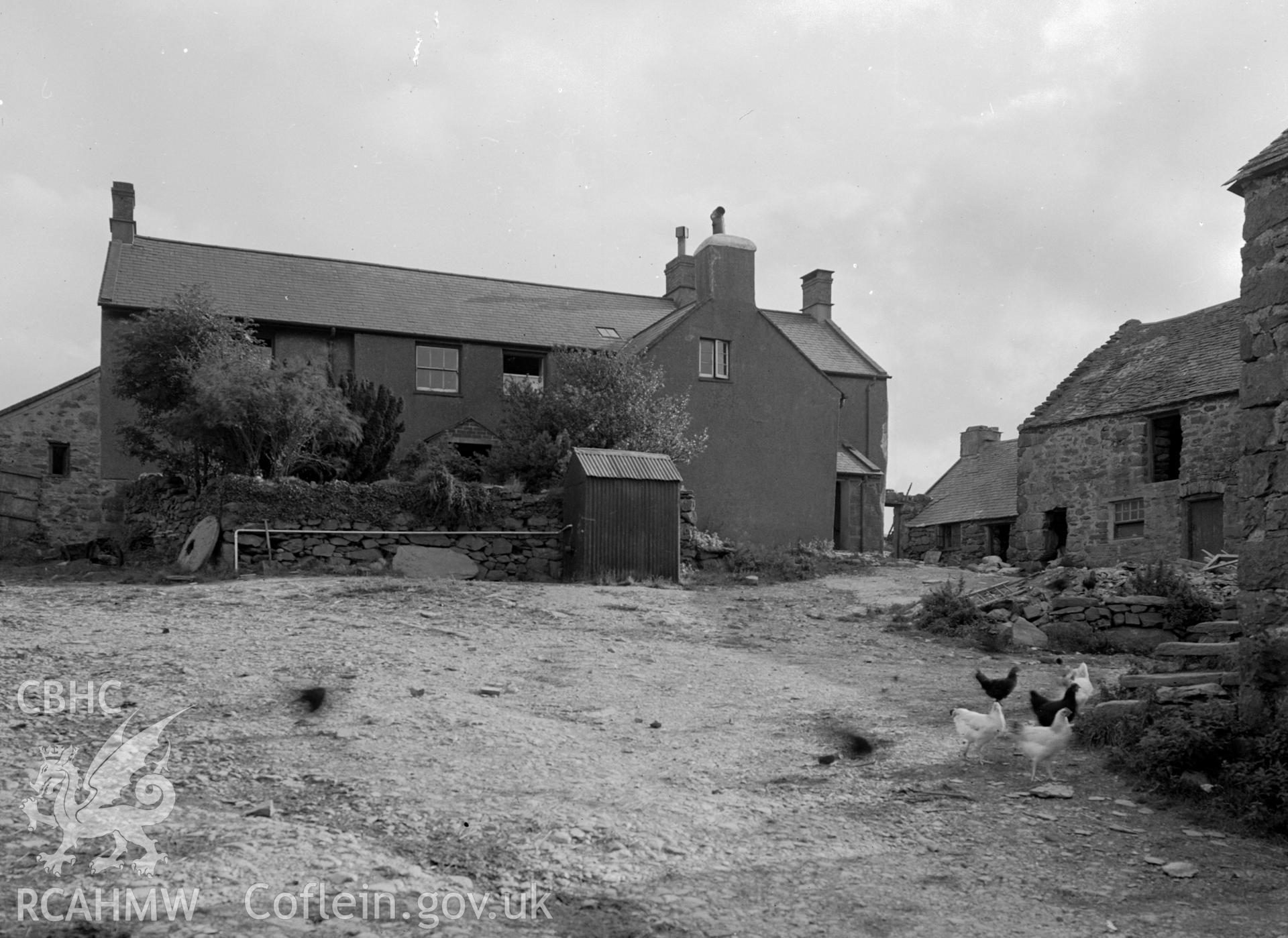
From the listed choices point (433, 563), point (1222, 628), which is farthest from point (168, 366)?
point (1222, 628)

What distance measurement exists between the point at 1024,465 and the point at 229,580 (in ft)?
68.2

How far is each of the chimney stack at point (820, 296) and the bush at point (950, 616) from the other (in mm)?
21137

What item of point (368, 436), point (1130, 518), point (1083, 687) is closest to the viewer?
point (1083, 687)

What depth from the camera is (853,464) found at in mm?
30266

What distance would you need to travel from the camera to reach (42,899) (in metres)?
4.61

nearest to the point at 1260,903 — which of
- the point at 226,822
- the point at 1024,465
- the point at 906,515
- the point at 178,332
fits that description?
the point at 226,822

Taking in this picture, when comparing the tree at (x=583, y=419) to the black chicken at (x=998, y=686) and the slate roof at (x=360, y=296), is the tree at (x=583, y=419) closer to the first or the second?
the slate roof at (x=360, y=296)

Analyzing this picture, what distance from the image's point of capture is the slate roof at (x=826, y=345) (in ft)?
109

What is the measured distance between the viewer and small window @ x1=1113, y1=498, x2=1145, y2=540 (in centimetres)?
2484

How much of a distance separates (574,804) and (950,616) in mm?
10253

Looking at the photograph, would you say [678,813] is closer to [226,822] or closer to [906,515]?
[226,822]

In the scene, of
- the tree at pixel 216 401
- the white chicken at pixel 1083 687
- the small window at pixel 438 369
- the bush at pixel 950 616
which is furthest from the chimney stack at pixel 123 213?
the white chicken at pixel 1083 687

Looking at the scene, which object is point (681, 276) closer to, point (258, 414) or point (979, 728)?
point (258, 414)

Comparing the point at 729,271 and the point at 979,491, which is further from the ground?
the point at 729,271
